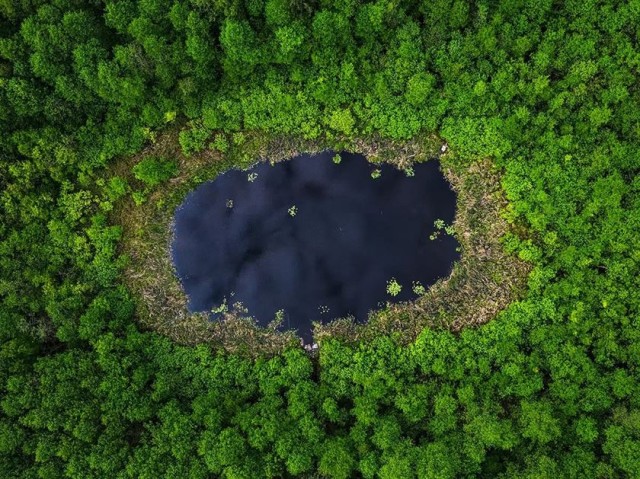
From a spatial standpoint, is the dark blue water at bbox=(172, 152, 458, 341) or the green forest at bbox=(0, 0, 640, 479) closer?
the green forest at bbox=(0, 0, 640, 479)

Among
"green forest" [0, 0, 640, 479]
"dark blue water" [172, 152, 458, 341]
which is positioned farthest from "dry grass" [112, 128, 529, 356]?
"green forest" [0, 0, 640, 479]

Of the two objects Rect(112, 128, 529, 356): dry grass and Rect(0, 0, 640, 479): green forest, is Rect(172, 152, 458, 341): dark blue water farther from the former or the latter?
Rect(0, 0, 640, 479): green forest

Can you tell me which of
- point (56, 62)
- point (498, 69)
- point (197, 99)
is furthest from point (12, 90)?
point (498, 69)

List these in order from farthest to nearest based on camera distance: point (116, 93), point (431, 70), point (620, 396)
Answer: point (431, 70), point (116, 93), point (620, 396)

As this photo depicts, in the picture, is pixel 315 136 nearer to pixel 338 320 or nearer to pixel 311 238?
pixel 311 238

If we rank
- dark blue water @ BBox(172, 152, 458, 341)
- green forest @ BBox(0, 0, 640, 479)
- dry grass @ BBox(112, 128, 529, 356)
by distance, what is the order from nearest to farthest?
green forest @ BBox(0, 0, 640, 479), dry grass @ BBox(112, 128, 529, 356), dark blue water @ BBox(172, 152, 458, 341)

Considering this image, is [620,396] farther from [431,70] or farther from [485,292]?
[431,70]
